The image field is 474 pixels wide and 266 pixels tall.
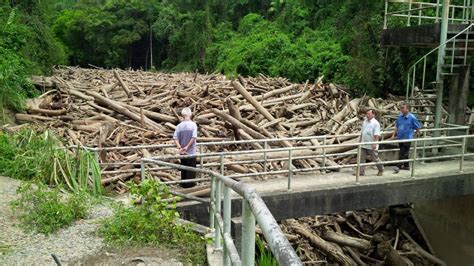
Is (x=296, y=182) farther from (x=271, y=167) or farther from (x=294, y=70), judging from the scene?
(x=294, y=70)

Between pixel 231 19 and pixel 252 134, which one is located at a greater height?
pixel 231 19

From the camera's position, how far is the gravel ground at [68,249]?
15.9 feet

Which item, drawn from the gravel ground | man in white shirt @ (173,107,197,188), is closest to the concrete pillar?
man in white shirt @ (173,107,197,188)

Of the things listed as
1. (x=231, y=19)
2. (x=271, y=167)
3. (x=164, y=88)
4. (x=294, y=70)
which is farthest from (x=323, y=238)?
(x=231, y=19)

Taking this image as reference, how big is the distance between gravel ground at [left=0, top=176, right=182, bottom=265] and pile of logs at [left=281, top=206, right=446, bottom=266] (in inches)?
200

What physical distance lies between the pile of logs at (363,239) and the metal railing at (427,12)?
4.99 meters

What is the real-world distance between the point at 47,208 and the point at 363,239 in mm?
7611

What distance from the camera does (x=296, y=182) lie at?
8.53 meters

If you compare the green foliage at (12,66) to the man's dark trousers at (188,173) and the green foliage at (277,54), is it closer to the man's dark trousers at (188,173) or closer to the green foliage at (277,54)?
the man's dark trousers at (188,173)

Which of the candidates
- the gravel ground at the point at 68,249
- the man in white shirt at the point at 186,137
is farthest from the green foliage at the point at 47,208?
the man in white shirt at the point at 186,137

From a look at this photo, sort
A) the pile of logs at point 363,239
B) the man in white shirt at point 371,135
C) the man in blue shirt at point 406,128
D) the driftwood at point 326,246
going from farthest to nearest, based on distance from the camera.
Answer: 1. the pile of logs at point 363,239
2. the driftwood at point 326,246
3. the man in blue shirt at point 406,128
4. the man in white shirt at point 371,135

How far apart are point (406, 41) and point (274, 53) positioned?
2164 centimetres

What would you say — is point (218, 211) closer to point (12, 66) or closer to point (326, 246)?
point (326, 246)

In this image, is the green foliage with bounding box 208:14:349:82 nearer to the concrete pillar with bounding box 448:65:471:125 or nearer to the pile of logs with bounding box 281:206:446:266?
the concrete pillar with bounding box 448:65:471:125
